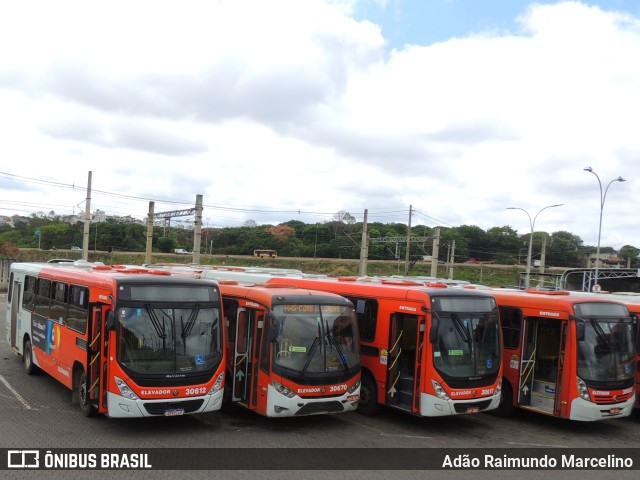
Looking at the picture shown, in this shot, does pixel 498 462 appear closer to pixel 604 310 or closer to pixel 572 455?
pixel 572 455

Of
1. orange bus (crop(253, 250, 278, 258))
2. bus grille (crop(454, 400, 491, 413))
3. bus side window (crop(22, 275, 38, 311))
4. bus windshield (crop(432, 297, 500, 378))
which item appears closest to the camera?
bus grille (crop(454, 400, 491, 413))

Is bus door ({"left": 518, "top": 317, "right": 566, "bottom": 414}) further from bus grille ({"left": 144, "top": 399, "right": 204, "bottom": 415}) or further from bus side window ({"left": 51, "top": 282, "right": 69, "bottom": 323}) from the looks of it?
bus side window ({"left": 51, "top": 282, "right": 69, "bottom": 323})

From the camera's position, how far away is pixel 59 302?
1312 cm

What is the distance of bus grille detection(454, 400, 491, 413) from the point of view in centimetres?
1127

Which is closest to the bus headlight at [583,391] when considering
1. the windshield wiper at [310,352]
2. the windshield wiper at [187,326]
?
the windshield wiper at [310,352]

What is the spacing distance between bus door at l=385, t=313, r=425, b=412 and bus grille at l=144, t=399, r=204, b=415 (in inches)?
161

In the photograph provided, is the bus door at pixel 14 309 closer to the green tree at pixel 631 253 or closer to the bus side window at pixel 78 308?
the bus side window at pixel 78 308

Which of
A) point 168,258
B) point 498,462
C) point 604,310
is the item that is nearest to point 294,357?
point 498,462

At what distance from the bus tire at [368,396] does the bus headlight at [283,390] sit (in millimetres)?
2562

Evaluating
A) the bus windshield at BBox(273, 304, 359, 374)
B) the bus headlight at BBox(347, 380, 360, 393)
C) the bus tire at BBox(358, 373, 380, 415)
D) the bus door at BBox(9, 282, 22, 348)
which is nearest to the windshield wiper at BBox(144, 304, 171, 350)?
the bus windshield at BBox(273, 304, 359, 374)

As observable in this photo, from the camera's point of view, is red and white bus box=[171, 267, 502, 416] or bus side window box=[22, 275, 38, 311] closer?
red and white bus box=[171, 267, 502, 416]

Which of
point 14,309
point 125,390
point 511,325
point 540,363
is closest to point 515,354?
point 540,363

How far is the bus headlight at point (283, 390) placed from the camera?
35.2 feet

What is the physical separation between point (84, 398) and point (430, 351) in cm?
671
